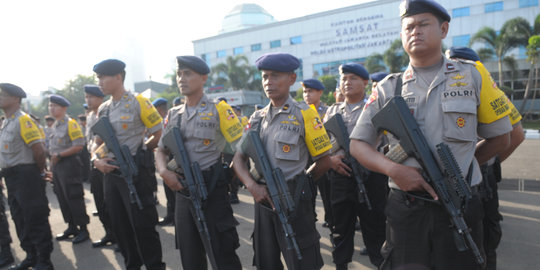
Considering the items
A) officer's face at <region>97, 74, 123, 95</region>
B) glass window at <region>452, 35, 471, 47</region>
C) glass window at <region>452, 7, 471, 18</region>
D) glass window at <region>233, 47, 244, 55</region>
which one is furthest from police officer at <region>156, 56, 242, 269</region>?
glass window at <region>233, 47, 244, 55</region>

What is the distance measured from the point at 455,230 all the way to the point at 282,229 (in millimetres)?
1066

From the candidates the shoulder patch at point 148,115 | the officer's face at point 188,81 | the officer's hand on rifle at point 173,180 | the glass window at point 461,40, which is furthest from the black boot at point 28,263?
the glass window at point 461,40

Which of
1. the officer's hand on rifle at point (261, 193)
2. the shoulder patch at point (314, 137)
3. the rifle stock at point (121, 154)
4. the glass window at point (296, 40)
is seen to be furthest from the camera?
the glass window at point (296, 40)

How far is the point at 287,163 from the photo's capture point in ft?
7.81

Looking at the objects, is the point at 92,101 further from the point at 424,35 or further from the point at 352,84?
the point at 424,35

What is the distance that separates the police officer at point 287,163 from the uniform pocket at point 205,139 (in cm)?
40

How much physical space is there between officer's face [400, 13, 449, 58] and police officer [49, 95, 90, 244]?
15.4ft

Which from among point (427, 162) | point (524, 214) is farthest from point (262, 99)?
point (427, 162)

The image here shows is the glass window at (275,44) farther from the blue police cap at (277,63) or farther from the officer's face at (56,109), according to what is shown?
the blue police cap at (277,63)

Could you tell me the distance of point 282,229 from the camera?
226cm

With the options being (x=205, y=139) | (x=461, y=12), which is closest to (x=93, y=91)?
(x=205, y=139)

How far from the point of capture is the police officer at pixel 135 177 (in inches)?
124

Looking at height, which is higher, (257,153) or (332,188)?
(257,153)

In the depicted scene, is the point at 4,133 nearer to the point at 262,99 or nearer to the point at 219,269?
the point at 219,269
